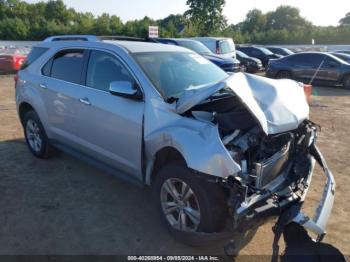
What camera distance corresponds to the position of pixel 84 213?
4.06 meters

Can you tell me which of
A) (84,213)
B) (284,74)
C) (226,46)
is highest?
(226,46)

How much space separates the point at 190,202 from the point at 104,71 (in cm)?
192

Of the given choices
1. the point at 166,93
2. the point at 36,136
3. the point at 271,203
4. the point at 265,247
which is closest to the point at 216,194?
the point at 271,203

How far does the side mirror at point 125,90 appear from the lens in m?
3.74

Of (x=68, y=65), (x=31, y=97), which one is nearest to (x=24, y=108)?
(x=31, y=97)

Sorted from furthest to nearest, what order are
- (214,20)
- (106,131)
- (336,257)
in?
(214,20)
(106,131)
(336,257)

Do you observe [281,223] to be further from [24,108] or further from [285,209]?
[24,108]

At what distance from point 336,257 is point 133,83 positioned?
2478mm

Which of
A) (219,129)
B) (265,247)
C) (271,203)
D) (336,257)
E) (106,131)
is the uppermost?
(219,129)

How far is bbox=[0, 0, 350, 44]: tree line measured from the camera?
3738cm

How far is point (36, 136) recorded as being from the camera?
18.4 ft

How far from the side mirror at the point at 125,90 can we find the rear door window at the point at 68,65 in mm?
1054

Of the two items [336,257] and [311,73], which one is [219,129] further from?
[311,73]

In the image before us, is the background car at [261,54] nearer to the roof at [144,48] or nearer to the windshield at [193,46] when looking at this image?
the windshield at [193,46]
